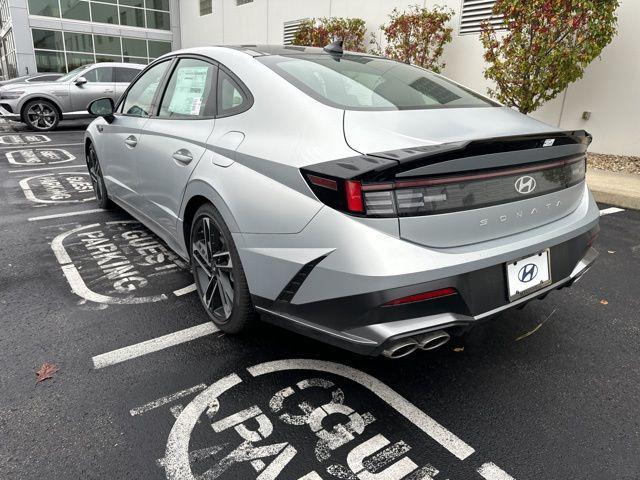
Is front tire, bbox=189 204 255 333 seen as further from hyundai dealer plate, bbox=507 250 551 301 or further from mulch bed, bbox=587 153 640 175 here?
mulch bed, bbox=587 153 640 175

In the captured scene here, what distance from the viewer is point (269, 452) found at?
191 centimetres

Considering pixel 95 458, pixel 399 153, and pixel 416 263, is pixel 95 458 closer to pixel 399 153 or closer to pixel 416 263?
pixel 416 263

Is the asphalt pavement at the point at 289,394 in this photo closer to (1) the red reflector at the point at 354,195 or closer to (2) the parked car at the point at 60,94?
(1) the red reflector at the point at 354,195

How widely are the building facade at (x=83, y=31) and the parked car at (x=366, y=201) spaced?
78.5ft

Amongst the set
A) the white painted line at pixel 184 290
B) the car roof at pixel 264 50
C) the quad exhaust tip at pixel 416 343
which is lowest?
the white painted line at pixel 184 290

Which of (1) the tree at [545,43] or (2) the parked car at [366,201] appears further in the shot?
(1) the tree at [545,43]

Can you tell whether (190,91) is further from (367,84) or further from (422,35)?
(422,35)

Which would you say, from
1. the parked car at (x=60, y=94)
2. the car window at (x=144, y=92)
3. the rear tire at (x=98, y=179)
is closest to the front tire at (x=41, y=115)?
the parked car at (x=60, y=94)

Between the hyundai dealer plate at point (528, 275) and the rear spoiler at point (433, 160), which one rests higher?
the rear spoiler at point (433, 160)

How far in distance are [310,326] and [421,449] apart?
2.22 feet

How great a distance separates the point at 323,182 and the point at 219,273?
105 centimetres

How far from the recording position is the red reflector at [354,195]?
5.91 ft

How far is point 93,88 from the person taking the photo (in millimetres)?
12000

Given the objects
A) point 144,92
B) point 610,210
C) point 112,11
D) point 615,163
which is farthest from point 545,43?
point 112,11
